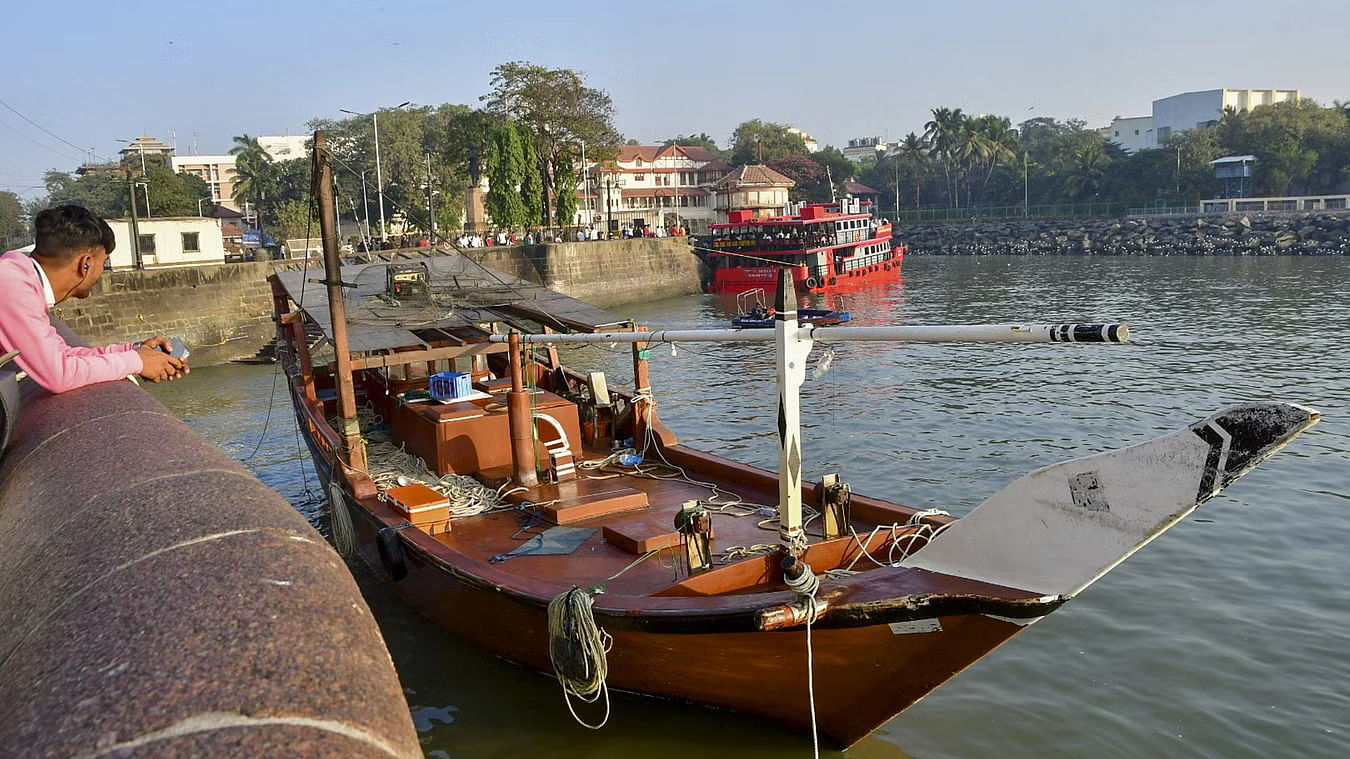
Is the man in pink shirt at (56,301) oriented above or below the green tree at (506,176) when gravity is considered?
below

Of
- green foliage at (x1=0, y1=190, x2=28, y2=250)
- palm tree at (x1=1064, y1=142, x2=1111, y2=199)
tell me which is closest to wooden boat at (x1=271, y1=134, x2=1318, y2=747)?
green foliage at (x1=0, y1=190, x2=28, y2=250)

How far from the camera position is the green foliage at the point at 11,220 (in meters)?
58.4

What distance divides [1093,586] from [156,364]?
8.91 m

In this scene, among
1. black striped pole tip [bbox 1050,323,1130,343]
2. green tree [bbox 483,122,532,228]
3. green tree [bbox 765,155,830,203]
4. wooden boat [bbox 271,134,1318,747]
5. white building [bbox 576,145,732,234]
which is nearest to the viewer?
black striped pole tip [bbox 1050,323,1130,343]

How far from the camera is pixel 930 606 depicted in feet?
16.4

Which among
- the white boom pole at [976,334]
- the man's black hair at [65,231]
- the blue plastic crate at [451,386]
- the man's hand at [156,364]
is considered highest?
the man's black hair at [65,231]

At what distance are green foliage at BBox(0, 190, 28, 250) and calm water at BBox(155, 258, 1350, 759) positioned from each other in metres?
41.3

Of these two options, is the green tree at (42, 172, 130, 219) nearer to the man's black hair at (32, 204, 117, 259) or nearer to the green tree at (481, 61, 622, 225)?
the green tree at (481, 61, 622, 225)

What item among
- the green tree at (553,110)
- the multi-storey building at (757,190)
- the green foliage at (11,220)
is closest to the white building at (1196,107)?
the multi-storey building at (757,190)

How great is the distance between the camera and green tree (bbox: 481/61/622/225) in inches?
1857

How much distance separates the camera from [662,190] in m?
81.6

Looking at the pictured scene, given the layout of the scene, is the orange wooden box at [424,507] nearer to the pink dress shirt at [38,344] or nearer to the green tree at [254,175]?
the pink dress shirt at [38,344]

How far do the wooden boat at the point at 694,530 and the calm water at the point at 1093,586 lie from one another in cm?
52

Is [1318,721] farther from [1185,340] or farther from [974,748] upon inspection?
[1185,340]
